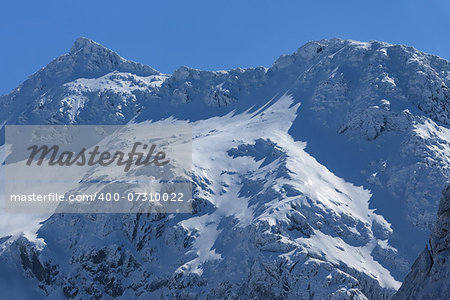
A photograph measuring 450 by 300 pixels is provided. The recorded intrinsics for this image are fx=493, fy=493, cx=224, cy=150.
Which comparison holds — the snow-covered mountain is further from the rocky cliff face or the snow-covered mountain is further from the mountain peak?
the mountain peak

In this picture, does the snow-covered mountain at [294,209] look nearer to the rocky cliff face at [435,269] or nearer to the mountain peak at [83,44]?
the rocky cliff face at [435,269]

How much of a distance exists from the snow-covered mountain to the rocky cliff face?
3324 cm

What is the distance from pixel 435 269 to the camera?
1911cm

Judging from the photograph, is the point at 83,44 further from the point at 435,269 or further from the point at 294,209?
the point at 435,269

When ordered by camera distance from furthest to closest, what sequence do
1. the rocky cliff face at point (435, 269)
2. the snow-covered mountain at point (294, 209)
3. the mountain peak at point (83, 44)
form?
the mountain peak at point (83, 44), the snow-covered mountain at point (294, 209), the rocky cliff face at point (435, 269)

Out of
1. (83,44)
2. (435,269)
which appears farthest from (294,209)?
(83,44)

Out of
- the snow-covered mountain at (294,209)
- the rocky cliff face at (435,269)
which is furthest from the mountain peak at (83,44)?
the rocky cliff face at (435,269)

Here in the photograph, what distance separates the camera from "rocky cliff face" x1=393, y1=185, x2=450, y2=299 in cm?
1842

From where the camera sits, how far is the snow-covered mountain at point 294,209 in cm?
5756

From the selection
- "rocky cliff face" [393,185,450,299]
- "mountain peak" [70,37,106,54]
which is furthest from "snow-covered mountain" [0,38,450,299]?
"mountain peak" [70,37,106,54]

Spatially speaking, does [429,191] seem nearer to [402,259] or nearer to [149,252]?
[402,259]

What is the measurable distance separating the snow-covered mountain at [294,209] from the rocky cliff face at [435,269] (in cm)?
3324

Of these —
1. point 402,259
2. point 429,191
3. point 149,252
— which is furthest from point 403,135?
point 149,252

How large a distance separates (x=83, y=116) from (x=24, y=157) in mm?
19974
